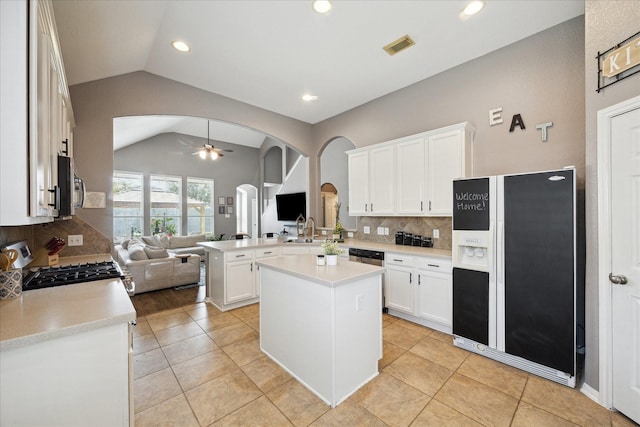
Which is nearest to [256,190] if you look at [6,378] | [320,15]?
[320,15]

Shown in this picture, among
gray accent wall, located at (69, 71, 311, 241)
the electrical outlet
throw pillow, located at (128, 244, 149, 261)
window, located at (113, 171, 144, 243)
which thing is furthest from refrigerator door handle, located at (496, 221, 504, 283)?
window, located at (113, 171, 144, 243)

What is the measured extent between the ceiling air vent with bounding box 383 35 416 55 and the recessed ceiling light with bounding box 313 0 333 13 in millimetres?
864

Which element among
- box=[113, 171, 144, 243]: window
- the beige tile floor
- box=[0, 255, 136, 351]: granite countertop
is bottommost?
the beige tile floor

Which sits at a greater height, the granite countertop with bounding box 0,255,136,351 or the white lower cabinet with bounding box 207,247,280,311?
the granite countertop with bounding box 0,255,136,351

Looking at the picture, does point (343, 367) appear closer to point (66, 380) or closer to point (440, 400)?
point (440, 400)

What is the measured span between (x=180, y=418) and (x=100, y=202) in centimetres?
255

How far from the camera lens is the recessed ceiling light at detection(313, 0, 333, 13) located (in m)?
2.30

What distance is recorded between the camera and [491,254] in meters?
2.47

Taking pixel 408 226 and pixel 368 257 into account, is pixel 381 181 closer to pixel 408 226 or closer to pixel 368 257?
pixel 408 226

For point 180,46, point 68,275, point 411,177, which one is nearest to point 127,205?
point 180,46

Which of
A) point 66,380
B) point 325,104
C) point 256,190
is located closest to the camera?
point 66,380

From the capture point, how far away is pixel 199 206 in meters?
8.60

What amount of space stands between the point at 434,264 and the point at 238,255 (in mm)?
2581

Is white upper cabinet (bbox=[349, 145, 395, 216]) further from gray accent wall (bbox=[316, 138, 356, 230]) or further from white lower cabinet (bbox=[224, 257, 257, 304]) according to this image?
gray accent wall (bbox=[316, 138, 356, 230])
